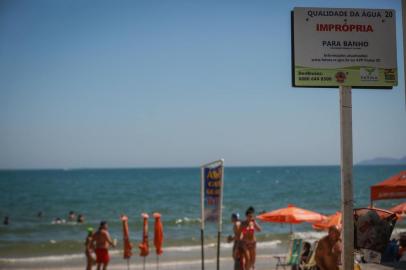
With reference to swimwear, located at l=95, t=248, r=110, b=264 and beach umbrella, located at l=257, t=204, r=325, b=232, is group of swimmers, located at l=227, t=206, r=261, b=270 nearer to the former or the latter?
beach umbrella, located at l=257, t=204, r=325, b=232

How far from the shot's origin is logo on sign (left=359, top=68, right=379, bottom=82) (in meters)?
5.91

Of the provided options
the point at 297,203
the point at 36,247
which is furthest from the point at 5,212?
the point at 297,203

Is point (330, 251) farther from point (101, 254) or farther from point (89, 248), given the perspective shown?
point (89, 248)

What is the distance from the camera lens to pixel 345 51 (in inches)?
231

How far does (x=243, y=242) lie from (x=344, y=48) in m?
7.00

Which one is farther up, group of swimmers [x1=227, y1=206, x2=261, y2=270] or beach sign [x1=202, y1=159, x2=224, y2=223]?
beach sign [x1=202, y1=159, x2=224, y2=223]

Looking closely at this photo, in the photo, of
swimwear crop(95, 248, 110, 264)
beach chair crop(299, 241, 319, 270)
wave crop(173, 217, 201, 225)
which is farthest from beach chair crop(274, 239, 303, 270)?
wave crop(173, 217, 201, 225)

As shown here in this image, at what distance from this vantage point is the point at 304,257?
1142 centimetres

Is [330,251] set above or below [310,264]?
above

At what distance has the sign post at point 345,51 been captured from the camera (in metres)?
5.82

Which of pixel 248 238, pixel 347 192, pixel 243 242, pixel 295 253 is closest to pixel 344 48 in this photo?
pixel 347 192

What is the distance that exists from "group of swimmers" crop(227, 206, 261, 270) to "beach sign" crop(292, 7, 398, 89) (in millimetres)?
6624

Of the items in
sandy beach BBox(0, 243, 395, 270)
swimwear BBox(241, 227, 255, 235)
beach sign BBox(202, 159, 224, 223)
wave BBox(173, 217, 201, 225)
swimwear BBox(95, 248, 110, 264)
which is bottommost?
wave BBox(173, 217, 201, 225)

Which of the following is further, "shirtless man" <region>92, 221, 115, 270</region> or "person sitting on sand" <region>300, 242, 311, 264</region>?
"shirtless man" <region>92, 221, 115, 270</region>
